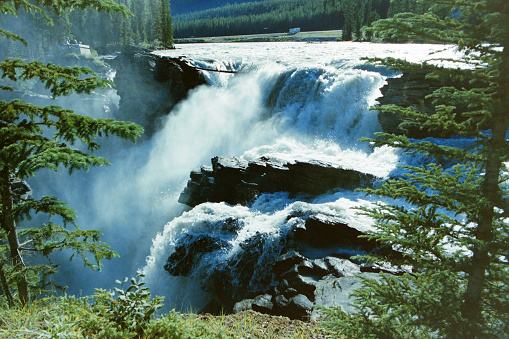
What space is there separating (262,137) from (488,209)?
76.0 feet

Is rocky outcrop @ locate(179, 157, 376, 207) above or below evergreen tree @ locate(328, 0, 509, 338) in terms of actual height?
below

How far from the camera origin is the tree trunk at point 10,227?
5539mm

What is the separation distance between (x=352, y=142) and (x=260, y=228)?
10.6 m

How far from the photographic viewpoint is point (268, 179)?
18.1 m

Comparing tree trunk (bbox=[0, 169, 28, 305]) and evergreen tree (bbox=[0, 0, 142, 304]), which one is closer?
evergreen tree (bbox=[0, 0, 142, 304])

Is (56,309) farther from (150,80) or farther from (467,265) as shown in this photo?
(150,80)

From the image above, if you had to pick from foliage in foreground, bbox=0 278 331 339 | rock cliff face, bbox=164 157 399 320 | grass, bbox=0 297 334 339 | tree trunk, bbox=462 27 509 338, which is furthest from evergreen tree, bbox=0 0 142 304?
rock cliff face, bbox=164 157 399 320

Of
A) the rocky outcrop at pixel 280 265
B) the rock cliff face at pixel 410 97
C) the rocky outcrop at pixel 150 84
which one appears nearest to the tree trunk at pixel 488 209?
the rocky outcrop at pixel 280 265

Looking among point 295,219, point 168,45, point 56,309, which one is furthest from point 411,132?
point 168,45

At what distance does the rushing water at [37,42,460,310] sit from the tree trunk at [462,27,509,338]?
8812 millimetres

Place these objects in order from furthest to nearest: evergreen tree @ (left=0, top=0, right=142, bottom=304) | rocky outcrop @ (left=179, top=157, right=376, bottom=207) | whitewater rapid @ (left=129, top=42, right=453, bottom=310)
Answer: rocky outcrop @ (left=179, top=157, right=376, bottom=207), whitewater rapid @ (left=129, top=42, right=453, bottom=310), evergreen tree @ (left=0, top=0, right=142, bottom=304)

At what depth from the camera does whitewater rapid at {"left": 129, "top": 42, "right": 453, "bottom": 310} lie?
50.2 feet

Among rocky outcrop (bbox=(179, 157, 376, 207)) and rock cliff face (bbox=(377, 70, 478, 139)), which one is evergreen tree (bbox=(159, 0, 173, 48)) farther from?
rock cliff face (bbox=(377, 70, 478, 139))

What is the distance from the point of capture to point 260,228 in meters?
14.6
